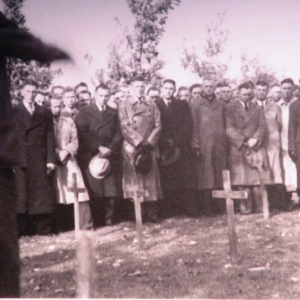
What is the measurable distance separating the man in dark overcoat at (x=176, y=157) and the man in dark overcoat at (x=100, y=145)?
191 mm

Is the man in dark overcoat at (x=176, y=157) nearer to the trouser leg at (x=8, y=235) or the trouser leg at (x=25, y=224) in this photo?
the trouser leg at (x=25, y=224)

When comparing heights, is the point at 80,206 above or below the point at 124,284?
above

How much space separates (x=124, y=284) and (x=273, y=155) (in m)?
0.79

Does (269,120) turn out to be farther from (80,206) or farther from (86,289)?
(86,289)

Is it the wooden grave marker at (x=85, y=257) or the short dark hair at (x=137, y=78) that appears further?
the short dark hair at (x=137, y=78)

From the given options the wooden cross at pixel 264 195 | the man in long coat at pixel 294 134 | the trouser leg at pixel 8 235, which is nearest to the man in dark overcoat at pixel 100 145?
the wooden cross at pixel 264 195

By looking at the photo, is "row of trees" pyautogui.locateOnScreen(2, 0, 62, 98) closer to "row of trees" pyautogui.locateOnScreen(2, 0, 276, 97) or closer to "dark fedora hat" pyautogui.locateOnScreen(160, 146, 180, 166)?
"row of trees" pyautogui.locateOnScreen(2, 0, 276, 97)

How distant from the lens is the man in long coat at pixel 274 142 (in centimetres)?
199

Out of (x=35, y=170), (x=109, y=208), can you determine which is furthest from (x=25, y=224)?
(x=109, y=208)

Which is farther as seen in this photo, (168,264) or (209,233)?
(209,233)

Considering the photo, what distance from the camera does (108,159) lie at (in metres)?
2.12

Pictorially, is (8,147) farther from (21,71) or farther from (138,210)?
(138,210)

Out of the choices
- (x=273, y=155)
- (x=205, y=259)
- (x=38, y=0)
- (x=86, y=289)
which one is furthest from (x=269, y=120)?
(x=86, y=289)

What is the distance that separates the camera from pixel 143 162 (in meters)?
2.15
